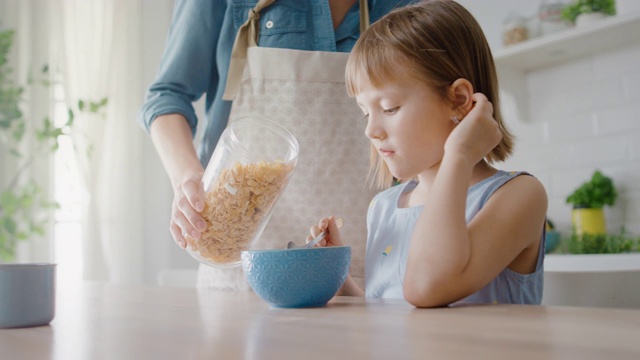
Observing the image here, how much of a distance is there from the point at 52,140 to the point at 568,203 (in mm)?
1995

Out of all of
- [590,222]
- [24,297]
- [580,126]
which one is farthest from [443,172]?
[580,126]

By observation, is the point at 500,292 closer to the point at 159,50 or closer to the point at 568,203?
the point at 568,203

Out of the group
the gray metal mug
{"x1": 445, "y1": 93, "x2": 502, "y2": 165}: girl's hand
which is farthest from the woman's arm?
{"x1": 445, "y1": 93, "x2": 502, "y2": 165}: girl's hand

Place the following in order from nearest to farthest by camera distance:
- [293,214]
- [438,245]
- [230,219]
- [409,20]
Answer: [438,245], [230,219], [409,20], [293,214]

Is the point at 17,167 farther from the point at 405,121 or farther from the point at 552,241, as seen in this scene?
the point at 405,121

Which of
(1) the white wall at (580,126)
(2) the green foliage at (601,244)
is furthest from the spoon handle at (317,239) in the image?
(1) the white wall at (580,126)

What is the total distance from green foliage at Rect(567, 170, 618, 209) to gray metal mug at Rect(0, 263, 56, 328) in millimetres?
1904

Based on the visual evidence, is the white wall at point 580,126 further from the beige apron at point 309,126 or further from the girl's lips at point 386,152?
the girl's lips at point 386,152

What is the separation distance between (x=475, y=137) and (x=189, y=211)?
41 centimetres

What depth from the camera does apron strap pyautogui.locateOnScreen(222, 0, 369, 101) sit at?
4.50ft

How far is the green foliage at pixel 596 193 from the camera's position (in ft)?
7.29

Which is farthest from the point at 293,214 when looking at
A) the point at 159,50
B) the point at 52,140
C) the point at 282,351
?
the point at 159,50

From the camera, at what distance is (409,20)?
1.06m

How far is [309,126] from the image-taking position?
1.38 m
